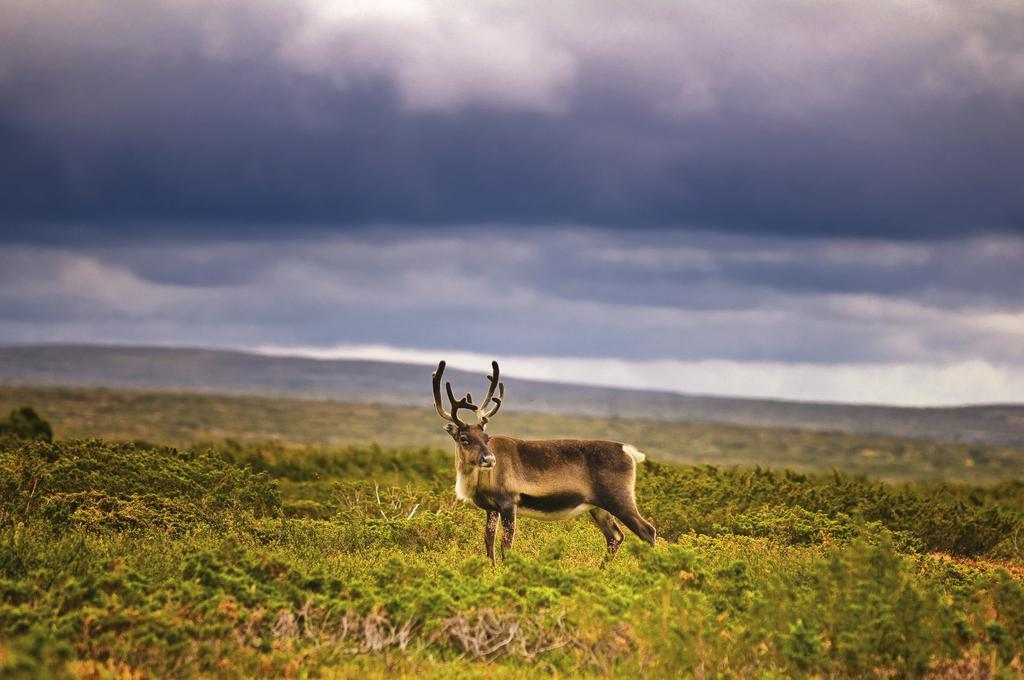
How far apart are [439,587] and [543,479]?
4.87 metres

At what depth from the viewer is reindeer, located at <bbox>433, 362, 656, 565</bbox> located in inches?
680

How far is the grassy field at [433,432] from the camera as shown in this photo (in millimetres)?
83750

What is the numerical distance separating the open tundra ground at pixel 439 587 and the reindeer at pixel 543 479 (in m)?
0.92

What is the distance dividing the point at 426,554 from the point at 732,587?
6.30m

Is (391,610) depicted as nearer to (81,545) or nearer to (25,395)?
(81,545)

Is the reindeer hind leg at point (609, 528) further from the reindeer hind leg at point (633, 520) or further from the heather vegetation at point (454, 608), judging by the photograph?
the heather vegetation at point (454, 608)

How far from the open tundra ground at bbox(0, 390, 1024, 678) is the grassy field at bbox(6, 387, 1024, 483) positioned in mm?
55726

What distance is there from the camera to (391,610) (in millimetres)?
12297

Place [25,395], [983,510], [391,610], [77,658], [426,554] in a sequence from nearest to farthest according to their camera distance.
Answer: [77,658]
[391,610]
[426,554]
[983,510]
[25,395]

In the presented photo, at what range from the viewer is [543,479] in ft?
57.1

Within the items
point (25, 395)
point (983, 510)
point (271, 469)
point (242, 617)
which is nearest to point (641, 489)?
point (983, 510)

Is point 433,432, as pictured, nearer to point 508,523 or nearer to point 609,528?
point 609,528

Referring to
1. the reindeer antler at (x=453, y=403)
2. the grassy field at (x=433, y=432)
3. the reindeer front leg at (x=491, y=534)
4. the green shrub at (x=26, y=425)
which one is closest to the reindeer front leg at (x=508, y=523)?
the reindeer front leg at (x=491, y=534)

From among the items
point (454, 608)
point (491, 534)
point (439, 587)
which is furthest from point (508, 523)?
point (454, 608)
